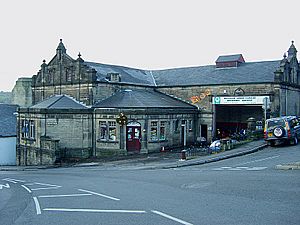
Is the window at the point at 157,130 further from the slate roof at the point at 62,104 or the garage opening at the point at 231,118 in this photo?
the garage opening at the point at 231,118

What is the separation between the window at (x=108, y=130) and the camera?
1331 inches

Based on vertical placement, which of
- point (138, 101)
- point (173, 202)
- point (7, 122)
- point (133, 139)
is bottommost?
point (173, 202)

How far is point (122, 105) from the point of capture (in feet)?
113

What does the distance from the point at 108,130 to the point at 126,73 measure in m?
12.0

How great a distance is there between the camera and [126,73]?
144 ft

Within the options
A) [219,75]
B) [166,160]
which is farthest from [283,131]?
[219,75]

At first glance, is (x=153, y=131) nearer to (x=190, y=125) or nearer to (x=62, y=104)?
(x=190, y=125)

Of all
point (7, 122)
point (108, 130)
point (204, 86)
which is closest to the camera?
point (108, 130)

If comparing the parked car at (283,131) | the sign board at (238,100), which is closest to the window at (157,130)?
the sign board at (238,100)

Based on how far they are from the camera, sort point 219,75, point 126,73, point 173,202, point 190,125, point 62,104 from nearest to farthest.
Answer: point 173,202 → point 62,104 → point 190,125 → point 219,75 → point 126,73

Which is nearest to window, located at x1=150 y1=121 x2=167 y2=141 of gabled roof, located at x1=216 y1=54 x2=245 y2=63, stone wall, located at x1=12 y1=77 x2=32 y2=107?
gabled roof, located at x1=216 y1=54 x2=245 y2=63

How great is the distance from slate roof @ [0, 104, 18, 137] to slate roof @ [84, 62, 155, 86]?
578 inches

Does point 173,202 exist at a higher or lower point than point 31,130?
lower

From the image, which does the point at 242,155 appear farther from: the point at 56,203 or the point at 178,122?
the point at 56,203
